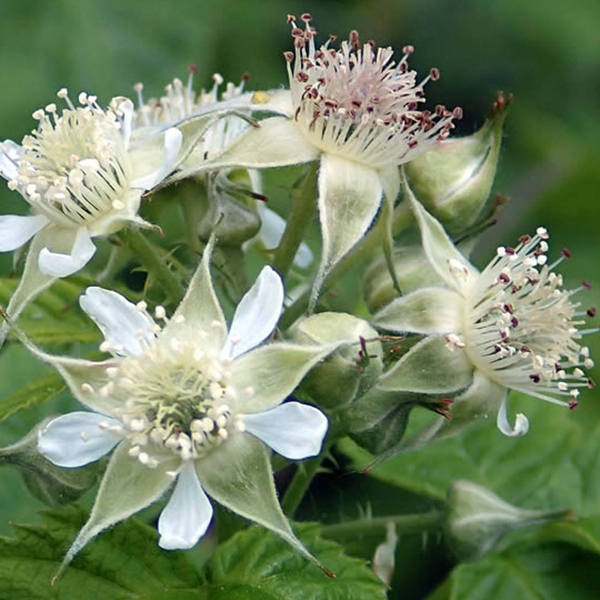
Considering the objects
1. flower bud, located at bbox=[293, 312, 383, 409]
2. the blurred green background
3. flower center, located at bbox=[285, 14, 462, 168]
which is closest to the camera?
flower bud, located at bbox=[293, 312, 383, 409]

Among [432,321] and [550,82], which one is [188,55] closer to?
[550,82]

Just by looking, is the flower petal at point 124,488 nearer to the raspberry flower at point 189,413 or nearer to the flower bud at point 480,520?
the raspberry flower at point 189,413

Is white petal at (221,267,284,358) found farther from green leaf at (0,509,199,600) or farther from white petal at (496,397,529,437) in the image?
white petal at (496,397,529,437)

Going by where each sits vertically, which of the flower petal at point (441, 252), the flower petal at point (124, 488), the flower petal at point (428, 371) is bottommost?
the flower petal at point (124, 488)

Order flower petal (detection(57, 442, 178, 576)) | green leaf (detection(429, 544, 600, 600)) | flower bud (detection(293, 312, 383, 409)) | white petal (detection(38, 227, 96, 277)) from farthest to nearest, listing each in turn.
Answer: green leaf (detection(429, 544, 600, 600))
white petal (detection(38, 227, 96, 277))
flower bud (detection(293, 312, 383, 409))
flower petal (detection(57, 442, 178, 576))

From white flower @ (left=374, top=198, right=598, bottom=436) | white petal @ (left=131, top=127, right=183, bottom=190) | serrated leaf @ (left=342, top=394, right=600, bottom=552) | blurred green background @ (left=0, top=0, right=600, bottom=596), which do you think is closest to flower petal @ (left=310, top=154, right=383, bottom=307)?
white flower @ (left=374, top=198, right=598, bottom=436)

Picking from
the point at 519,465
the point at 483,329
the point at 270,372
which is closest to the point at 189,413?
the point at 270,372

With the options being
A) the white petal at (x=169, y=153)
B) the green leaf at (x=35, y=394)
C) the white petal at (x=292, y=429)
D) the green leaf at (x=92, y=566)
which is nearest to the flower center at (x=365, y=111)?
the white petal at (x=169, y=153)
